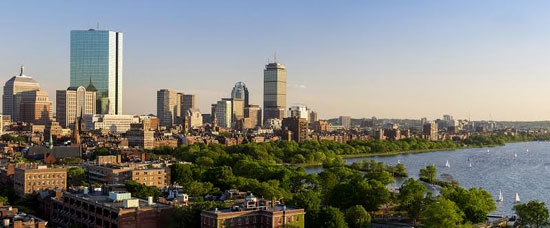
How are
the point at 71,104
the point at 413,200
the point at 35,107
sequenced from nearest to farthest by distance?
the point at 413,200
the point at 35,107
the point at 71,104

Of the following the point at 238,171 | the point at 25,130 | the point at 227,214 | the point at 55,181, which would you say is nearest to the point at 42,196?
the point at 55,181

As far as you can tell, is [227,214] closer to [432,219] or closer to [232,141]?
[432,219]

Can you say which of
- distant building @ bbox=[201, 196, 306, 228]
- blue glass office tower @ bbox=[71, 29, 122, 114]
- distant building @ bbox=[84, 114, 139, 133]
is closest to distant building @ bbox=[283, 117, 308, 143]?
distant building @ bbox=[84, 114, 139, 133]

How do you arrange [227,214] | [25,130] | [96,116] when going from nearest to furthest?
[227,214] → [25,130] → [96,116]

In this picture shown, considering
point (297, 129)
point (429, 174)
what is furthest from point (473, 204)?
point (297, 129)

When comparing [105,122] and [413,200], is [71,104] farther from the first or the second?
[413,200]

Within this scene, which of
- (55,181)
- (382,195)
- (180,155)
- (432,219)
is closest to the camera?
(432,219)

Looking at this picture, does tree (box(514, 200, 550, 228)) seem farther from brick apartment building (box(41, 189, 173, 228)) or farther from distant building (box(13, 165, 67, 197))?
distant building (box(13, 165, 67, 197))
